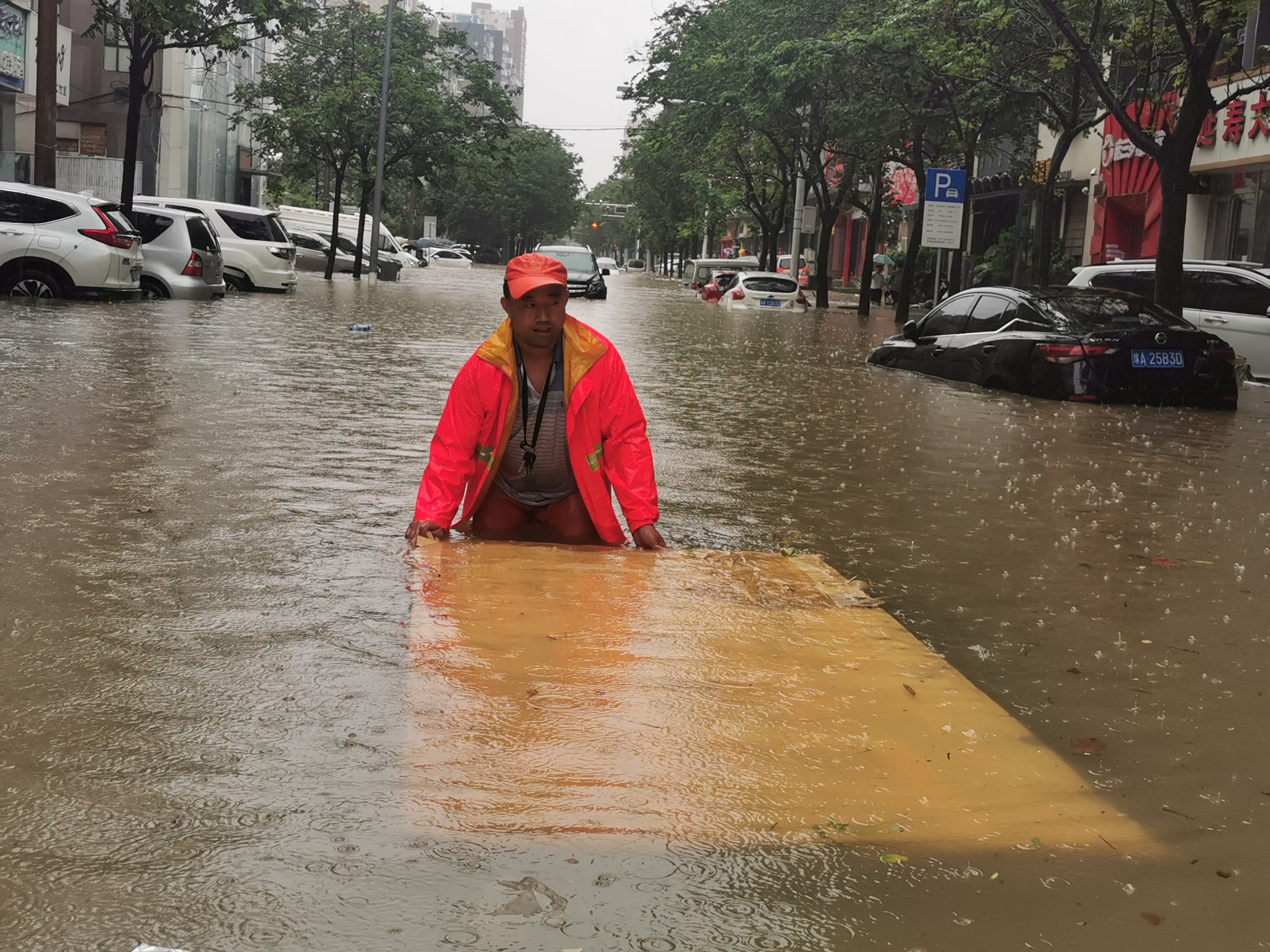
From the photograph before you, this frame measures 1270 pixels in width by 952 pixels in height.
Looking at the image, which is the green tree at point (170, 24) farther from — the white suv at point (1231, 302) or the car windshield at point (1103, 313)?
the car windshield at point (1103, 313)

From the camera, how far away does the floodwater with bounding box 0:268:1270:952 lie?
2.82 metres

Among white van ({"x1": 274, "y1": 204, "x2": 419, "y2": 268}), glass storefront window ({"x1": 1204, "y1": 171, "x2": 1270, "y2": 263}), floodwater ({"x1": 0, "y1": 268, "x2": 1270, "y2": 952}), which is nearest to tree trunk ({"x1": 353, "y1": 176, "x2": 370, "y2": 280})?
white van ({"x1": 274, "y1": 204, "x2": 419, "y2": 268})

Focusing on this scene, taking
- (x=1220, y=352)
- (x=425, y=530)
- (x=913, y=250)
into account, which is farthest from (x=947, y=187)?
(x=425, y=530)

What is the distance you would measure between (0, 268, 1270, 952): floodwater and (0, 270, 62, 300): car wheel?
12.0 meters

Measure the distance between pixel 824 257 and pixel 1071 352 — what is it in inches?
1076

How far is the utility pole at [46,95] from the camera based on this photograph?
22469 mm

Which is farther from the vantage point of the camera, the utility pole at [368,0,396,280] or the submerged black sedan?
the utility pole at [368,0,396,280]

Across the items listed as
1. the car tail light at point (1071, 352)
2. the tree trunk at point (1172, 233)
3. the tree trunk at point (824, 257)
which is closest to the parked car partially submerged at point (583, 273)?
the tree trunk at point (824, 257)

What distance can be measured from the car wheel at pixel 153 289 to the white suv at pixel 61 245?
2.87 meters

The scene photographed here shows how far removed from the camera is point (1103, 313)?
14906 millimetres

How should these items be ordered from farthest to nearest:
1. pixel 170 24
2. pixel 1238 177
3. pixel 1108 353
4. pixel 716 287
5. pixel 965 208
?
pixel 716 287 → pixel 965 208 → pixel 1238 177 → pixel 170 24 → pixel 1108 353

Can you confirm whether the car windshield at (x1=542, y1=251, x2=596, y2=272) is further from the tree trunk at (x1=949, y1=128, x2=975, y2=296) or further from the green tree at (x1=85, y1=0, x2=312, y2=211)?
the green tree at (x1=85, y1=0, x2=312, y2=211)

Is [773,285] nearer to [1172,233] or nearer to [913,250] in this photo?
[913,250]

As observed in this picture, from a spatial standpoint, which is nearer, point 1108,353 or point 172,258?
point 1108,353
